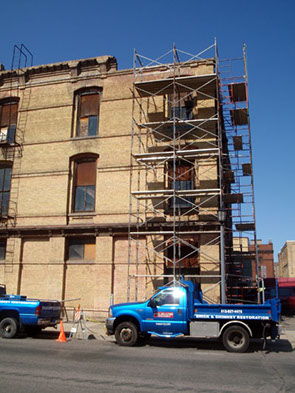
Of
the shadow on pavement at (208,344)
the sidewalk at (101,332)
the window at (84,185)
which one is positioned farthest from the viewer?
the window at (84,185)

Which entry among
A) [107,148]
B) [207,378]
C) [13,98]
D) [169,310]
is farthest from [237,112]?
[207,378]

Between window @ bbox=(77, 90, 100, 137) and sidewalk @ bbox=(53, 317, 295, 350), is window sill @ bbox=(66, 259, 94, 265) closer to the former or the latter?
sidewalk @ bbox=(53, 317, 295, 350)

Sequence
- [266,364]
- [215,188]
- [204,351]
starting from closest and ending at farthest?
[266,364] < [204,351] < [215,188]

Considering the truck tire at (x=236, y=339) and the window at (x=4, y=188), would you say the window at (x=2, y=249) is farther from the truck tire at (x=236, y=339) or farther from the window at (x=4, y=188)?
the truck tire at (x=236, y=339)

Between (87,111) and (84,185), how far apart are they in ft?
14.6

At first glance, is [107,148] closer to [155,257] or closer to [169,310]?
[155,257]

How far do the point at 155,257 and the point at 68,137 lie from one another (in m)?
8.53

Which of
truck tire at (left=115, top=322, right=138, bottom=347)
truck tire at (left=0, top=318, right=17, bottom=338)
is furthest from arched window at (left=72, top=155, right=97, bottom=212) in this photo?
truck tire at (left=115, top=322, right=138, bottom=347)

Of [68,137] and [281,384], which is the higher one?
[68,137]

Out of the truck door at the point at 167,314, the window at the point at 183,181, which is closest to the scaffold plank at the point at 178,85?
the window at the point at 183,181

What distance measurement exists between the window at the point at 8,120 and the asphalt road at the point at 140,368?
14087 mm

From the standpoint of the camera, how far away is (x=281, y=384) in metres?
7.76

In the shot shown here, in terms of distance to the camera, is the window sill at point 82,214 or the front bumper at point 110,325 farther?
the window sill at point 82,214

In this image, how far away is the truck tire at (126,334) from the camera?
1259cm
